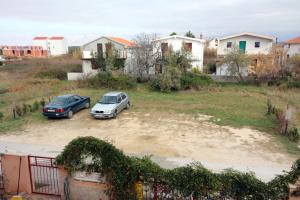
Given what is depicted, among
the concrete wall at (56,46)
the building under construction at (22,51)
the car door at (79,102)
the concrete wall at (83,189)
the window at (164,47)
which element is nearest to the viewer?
the concrete wall at (83,189)

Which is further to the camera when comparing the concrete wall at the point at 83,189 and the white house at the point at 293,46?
the white house at the point at 293,46

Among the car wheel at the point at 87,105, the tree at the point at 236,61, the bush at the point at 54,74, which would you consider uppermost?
the tree at the point at 236,61

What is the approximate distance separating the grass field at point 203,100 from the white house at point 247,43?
6969 millimetres

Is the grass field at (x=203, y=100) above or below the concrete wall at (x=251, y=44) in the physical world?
below

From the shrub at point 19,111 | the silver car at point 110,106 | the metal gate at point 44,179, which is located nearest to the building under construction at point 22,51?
the shrub at point 19,111

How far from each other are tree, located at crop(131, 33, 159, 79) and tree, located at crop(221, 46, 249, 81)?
26.9ft

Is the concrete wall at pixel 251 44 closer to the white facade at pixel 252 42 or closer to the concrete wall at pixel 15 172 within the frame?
the white facade at pixel 252 42

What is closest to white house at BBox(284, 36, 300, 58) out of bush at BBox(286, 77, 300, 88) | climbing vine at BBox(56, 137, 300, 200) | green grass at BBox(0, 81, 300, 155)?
bush at BBox(286, 77, 300, 88)

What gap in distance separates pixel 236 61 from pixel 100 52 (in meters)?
16.3

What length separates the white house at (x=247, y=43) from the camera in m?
30.9

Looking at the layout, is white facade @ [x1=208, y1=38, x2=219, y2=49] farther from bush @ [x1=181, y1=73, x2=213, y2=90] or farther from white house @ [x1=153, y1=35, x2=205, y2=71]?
bush @ [x1=181, y1=73, x2=213, y2=90]

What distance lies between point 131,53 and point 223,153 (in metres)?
21.1

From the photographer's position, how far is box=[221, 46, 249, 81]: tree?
87.2 feet

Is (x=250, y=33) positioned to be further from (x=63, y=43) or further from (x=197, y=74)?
(x=63, y=43)
